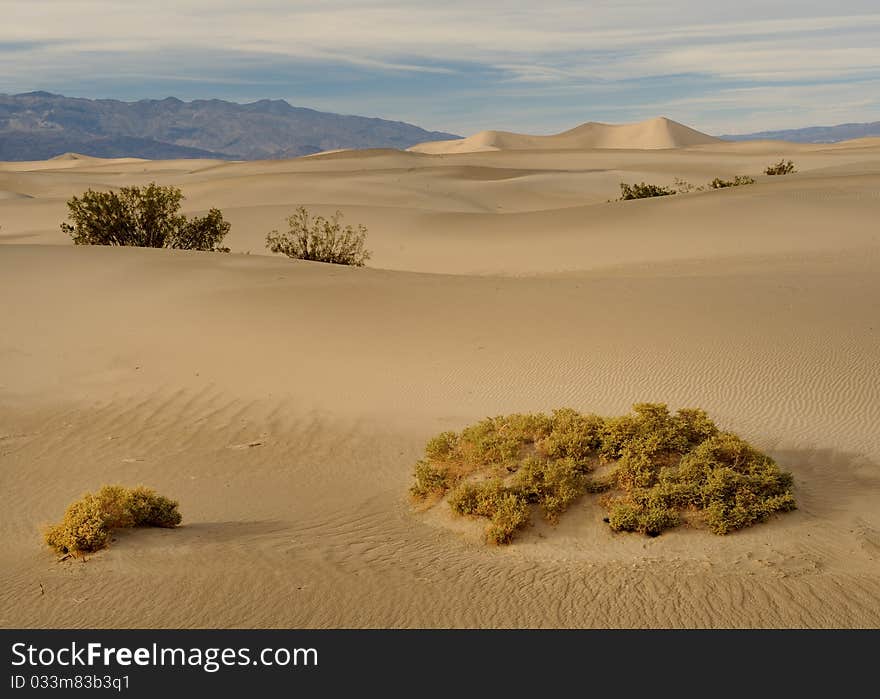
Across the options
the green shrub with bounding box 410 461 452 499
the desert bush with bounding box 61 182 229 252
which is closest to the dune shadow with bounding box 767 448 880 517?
the green shrub with bounding box 410 461 452 499

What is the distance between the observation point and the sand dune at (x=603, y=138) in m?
154

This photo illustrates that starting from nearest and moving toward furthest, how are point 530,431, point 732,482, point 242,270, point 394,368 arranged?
point 732,482 < point 530,431 < point 394,368 < point 242,270

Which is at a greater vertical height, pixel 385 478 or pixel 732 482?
pixel 732 482

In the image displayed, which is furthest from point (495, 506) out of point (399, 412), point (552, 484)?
point (399, 412)

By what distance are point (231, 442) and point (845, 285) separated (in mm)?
10168

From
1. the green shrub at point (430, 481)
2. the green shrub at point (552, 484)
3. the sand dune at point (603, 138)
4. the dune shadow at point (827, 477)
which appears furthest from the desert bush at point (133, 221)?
the sand dune at point (603, 138)

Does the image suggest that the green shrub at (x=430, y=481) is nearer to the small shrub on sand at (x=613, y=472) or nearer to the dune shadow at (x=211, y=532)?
the small shrub on sand at (x=613, y=472)

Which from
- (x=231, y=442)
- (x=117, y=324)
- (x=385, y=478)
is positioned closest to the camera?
(x=385, y=478)

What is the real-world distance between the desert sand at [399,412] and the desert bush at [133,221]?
4.12m

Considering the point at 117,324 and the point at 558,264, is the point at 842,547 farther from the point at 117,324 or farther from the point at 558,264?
the point at 558,264

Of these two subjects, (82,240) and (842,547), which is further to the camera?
(82,240)

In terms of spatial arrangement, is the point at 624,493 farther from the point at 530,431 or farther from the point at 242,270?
the point at 242,270
